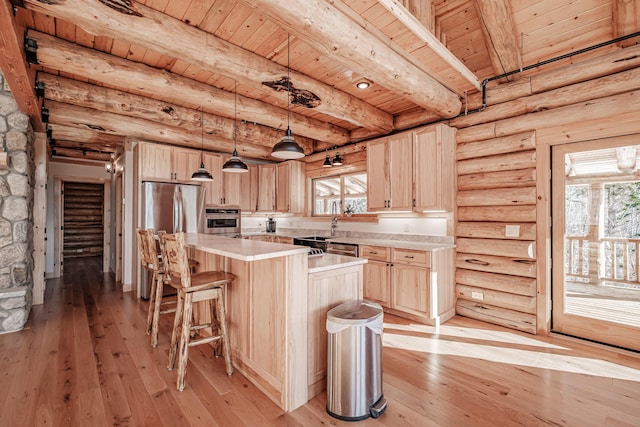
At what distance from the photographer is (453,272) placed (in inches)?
159

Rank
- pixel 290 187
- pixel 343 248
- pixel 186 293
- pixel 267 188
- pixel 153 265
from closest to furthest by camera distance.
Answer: pixel 186 293 → pixel 153 265 → pixel 343 248 → pixel 290 187 → pixel 267 188

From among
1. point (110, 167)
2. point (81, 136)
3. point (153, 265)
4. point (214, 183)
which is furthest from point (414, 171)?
point (110, 167)

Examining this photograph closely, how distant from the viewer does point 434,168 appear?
155 inches

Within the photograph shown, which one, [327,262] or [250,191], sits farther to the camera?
[250,191]

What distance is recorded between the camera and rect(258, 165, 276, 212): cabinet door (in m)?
6.53

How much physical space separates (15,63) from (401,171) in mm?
4094

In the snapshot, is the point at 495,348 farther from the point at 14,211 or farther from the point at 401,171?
the point at 14,211

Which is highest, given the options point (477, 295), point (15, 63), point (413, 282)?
point (15, 63)

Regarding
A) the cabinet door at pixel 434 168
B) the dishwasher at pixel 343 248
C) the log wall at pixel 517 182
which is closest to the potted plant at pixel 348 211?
the dishwasher at pixel 343 248

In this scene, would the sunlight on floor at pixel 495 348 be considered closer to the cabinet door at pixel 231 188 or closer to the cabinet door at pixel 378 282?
the cabinet door at pixel 378 282

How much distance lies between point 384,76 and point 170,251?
2439mm

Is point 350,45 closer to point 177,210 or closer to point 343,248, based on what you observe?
point 343,248

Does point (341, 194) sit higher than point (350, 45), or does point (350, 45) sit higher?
point (350, 45)

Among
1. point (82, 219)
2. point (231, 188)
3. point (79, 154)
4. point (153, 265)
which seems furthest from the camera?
point (82, 219)
